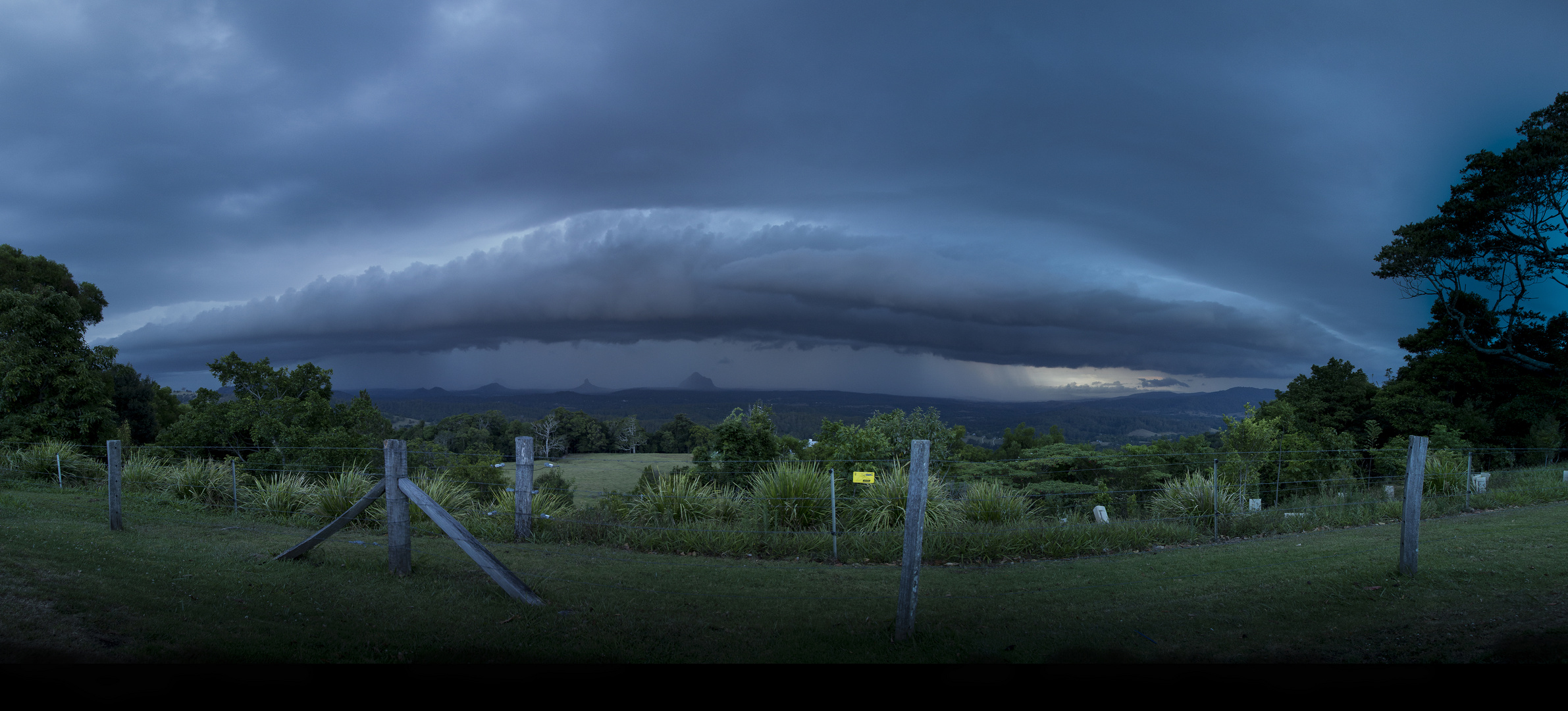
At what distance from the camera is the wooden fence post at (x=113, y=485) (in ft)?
23.9

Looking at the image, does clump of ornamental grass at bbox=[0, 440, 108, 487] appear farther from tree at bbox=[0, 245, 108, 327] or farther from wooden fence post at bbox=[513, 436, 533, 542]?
wooden fence post at bbox=[513, 436, 533, 542]

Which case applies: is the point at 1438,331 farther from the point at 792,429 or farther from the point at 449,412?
the point at 449,412

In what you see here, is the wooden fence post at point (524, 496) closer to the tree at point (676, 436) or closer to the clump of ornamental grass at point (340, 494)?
the clump of ornamental grass at point (340, 494)

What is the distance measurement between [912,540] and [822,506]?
441 cm

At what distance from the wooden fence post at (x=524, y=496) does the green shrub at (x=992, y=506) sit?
18.8ft

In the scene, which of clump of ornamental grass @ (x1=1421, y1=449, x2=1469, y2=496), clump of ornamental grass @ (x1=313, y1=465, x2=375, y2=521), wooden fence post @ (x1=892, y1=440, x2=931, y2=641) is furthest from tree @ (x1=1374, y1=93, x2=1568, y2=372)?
clump of ornamental grass @ (x1=313, y1=465, x2=375, y2=521)

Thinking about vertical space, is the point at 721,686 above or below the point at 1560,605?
above

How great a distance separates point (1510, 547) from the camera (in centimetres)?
673

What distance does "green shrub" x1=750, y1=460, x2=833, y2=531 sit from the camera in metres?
8.37

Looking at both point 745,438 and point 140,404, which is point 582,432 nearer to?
point 140,404

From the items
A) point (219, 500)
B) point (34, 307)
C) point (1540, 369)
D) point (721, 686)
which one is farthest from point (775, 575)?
point (1540, 369)

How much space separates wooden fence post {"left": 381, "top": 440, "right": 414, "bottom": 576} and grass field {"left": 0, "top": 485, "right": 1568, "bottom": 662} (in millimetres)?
172

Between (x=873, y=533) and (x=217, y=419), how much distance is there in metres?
27.6

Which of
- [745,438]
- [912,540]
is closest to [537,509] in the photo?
[745,438]
